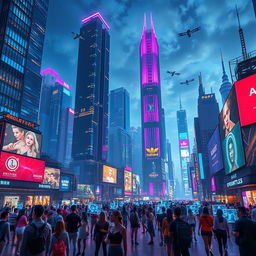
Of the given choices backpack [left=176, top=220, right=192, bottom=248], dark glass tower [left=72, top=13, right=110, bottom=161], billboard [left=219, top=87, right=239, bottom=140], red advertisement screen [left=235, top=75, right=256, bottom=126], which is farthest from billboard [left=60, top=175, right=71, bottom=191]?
backpack [left=176, top=220, right=192, bottom=248]

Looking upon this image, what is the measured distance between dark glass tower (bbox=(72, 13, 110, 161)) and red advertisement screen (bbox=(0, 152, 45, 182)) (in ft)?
301

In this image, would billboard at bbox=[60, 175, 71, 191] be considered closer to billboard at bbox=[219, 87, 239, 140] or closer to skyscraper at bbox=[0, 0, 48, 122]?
skyscraper at bbox=[0, 0, 48, 122]

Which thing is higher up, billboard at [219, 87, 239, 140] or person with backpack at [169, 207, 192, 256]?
billboard at [219, 87, 239, 140]

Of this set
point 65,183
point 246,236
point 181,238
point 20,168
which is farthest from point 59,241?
point 65,183

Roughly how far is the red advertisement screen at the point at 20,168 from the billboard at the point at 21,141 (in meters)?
1.33

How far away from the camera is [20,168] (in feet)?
161

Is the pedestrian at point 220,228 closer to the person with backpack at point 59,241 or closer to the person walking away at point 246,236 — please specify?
the person walking away at point 246,236

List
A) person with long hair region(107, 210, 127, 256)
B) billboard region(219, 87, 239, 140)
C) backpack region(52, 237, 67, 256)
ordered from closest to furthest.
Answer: person with long hair region(107, 210, 127, 256), backpack region(52, 237, 67, 256), billboard region(219, 87, 239, 140)

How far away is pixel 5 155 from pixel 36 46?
97026 millimetres

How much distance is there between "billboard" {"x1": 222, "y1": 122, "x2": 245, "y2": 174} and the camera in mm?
34438

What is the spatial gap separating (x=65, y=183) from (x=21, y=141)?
108ft

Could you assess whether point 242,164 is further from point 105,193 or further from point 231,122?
point 105,193

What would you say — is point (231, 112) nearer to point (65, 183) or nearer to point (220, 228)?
point (220, 228)

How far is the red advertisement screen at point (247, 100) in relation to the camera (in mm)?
32344
